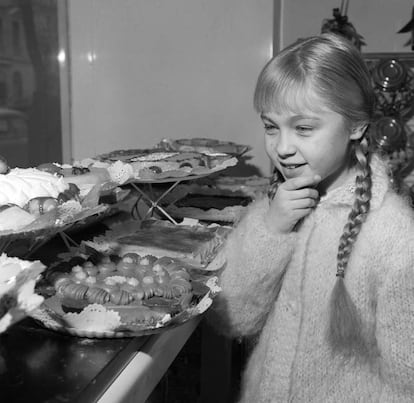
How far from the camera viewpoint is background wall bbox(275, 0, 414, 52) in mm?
2107

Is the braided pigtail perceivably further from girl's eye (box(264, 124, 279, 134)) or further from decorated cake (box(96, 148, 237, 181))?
decorated cake (box(96, 148, 237, 181))

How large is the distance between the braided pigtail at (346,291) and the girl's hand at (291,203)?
0.06 m

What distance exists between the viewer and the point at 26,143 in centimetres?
167

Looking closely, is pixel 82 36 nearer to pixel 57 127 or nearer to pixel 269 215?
pixel 57 127

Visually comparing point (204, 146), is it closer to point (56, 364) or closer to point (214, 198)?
point (214, 198)

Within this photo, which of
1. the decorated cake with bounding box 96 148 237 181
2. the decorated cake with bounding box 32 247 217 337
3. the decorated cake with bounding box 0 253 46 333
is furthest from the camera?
the decorated cake with bounding box 96 148 237 181

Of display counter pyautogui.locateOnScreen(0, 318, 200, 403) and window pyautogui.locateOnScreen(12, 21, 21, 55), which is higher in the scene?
window pyautogui.locateOnScreen(12, 21, 21, 55)

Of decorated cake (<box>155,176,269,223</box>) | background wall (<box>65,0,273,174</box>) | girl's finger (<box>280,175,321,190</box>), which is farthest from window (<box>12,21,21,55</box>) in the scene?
girl's finger (<box>280,175,321,190</box>)

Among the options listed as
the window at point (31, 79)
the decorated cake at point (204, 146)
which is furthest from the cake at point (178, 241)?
the window at point (31, 79)

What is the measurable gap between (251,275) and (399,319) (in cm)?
21

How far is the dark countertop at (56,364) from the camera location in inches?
21.2

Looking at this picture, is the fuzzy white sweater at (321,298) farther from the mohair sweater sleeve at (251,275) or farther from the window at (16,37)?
the window at (16,37)

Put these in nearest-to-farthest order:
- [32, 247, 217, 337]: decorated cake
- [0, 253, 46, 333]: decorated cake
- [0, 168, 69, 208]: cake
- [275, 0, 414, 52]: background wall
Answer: [0, 253, 46, 333]: decorated cake < [32, 247, 217, 337]: decorated cake < [0, 168, 69, 208]: cake < [275, 0, 414, 52]: background wall

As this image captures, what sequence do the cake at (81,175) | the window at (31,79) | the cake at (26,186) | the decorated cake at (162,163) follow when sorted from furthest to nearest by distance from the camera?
the window at (31,79) < the decorated cake at (162,163) < the cake at (81,175) < the cake at (26,186)
